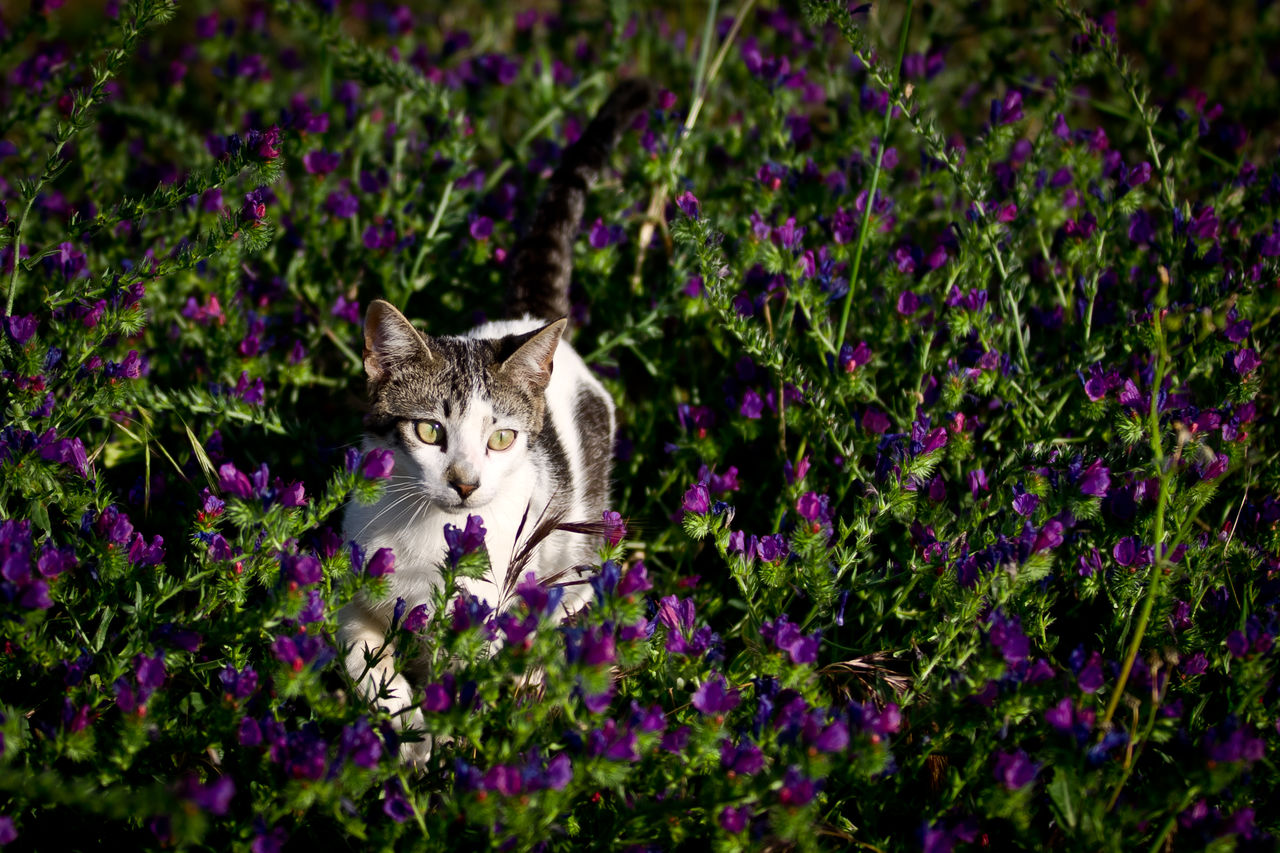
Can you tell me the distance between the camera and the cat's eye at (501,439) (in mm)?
2383

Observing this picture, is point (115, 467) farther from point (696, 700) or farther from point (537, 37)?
point (537, 37)

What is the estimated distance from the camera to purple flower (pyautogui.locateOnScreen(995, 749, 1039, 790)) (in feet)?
5.34

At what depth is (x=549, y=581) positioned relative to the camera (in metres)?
2.08

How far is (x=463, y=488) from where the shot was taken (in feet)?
7.18

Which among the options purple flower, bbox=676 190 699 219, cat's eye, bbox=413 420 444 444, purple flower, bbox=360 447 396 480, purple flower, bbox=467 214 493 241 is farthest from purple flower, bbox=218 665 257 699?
purple flower, bbox=467 214 493 241

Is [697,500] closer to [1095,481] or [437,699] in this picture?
[437,699]

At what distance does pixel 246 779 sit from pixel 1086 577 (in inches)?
78.2

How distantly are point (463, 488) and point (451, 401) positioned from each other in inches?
11.0

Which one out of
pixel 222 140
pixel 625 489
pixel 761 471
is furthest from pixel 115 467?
pixel 761 471

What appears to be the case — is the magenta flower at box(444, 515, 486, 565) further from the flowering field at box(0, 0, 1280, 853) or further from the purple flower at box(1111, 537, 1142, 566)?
the purple flower at box(1111, 537, 1142, 566)

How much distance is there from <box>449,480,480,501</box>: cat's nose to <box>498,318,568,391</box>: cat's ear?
387mm

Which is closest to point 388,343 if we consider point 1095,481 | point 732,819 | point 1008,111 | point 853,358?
point 853,358

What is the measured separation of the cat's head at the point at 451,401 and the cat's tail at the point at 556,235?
61cm

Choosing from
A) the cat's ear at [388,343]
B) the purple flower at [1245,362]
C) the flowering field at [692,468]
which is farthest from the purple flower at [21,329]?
the purple flower at [1245,362]
